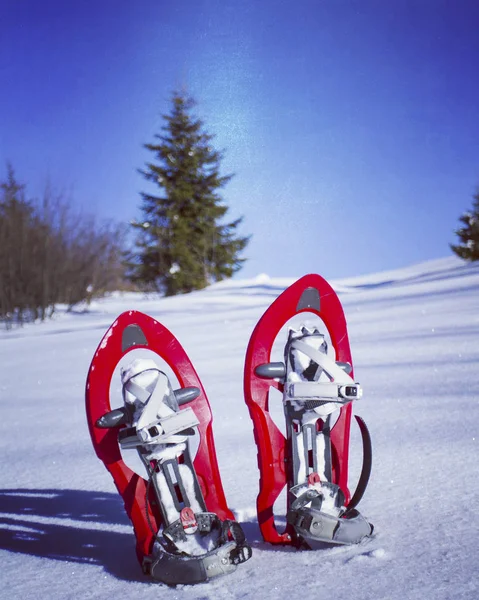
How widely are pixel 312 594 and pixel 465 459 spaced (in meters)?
0.88

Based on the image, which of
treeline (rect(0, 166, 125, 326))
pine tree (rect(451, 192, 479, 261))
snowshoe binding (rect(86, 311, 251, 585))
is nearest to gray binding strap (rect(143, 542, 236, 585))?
snowshoe binding (rect(86, 311, 251, 585))

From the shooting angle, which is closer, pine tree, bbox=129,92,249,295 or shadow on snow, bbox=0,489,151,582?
shadow on snow, bbox=0,489,151,582

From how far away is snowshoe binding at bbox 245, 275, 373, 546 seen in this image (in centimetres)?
121

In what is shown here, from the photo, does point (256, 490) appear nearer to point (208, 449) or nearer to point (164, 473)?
point (208, 449)

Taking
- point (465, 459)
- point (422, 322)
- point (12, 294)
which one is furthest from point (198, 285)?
point (465, 459)

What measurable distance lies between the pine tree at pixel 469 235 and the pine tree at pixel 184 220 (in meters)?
8.89

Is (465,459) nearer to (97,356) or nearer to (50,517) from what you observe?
(97,356)

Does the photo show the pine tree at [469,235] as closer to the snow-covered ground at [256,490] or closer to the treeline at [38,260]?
the treeline at [38,260]

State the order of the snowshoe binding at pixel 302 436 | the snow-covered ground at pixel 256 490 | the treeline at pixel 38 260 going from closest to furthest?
the snow-covered ground at pixel 256 490 → the snowshoe binding at pixel 302 436 → the treeline at pixel 38 260

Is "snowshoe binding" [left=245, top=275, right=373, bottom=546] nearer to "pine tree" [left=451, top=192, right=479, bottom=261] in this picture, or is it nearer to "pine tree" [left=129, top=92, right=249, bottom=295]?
"pine tree" [left=129, top=92, right=249, bottom=295]

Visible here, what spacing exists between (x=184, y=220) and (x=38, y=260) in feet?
24.6

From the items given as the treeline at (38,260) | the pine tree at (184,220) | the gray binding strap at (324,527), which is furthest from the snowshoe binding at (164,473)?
the pine tree at (184,220)

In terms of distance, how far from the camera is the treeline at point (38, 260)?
9.59 metres

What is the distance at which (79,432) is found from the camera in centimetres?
252
